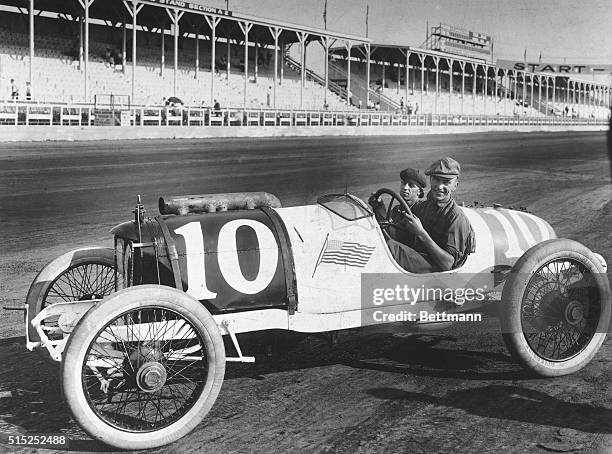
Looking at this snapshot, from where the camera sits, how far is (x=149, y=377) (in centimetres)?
345

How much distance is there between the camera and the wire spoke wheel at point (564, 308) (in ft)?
15.1

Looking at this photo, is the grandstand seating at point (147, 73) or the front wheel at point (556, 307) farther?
the grandstand seating at point (147, 73)

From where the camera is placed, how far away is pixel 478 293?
4699 mm

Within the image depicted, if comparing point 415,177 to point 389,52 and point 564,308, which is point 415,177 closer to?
point 564,308

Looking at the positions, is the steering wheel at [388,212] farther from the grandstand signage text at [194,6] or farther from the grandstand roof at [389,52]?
the grandstand roof at [389,52]

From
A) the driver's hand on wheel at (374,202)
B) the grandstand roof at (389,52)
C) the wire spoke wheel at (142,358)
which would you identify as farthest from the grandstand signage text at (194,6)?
the wire spoke wheel at (142,358)

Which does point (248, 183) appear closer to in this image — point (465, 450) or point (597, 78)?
point (465, 450)

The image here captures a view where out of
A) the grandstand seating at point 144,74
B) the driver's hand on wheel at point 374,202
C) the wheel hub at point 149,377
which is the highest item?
the grandstand seating at point 144,74

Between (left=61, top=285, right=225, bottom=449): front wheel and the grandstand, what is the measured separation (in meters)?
23.9

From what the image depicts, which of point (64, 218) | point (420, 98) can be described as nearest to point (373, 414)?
point (64, 218)

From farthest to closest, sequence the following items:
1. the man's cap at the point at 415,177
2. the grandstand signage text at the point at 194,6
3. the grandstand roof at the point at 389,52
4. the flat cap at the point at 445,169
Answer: the grandstand roof at the point at 389,52 → the grandstand signage text at the point at 194,6 → the man's cap at the point at 415,177 → the flat cap at the point at 445,169

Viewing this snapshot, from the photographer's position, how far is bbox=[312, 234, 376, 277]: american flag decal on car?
13.7 feet

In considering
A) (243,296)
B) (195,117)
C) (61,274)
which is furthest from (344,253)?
(195,117)

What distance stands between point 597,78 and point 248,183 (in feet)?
381
